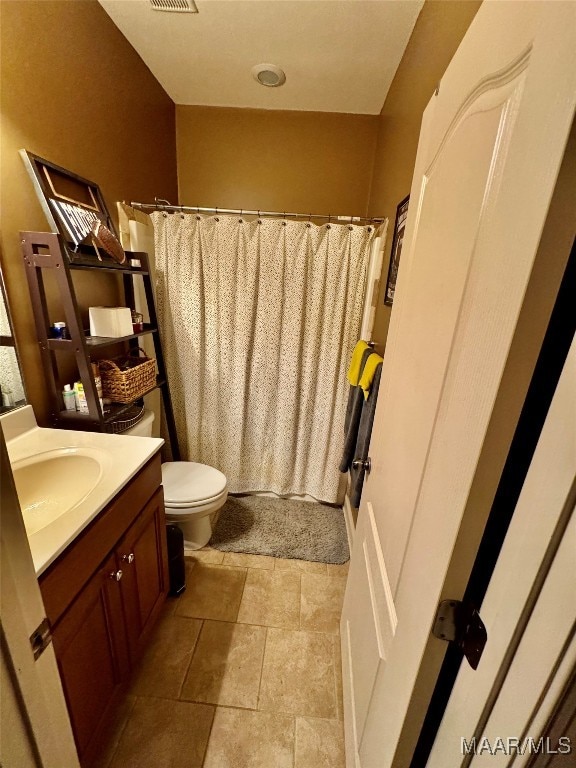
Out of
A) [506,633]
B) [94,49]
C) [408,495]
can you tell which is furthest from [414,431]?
[94,49]

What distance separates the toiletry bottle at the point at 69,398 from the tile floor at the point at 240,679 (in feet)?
3.45

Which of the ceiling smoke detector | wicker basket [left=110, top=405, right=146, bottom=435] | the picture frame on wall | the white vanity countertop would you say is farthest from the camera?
the ceiling smoke detector

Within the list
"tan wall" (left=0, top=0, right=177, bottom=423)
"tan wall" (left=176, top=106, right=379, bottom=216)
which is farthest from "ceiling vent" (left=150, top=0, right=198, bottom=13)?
"tan wall" (left=176, top=106, right=379, bottom=216)

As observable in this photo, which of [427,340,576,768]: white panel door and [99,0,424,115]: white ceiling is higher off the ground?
[99,0,424,115]: white ceiling

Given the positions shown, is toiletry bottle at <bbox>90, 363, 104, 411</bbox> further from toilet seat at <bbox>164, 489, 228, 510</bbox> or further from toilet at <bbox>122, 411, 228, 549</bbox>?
toilet seat at <bbox>164, 489, 228, 510</bbox>

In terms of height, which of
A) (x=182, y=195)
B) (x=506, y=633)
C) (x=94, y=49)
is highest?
(x=94, y=49)

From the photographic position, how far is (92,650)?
0.85m

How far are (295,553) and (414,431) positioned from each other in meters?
1.48

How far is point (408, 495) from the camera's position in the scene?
24.9 inches

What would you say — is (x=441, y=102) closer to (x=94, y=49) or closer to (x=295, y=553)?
(x=94, y=49)

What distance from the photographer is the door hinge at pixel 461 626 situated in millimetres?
431

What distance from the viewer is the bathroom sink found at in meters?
0.95

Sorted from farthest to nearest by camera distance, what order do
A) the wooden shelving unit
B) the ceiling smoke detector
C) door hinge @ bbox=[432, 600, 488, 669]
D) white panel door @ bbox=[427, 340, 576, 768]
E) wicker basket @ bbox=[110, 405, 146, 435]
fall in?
the ceiling smoke detector < wicker basket @ bbox=[110, 405, 146, 435] < the wooden shelving unit < door hinge @ bbox=[432, 600, 488, 669] < white panel door @ bbox=[427, 340, 576, 768]

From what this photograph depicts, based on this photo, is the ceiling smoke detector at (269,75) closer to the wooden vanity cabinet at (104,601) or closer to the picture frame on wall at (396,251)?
the picture frame on wall at (396,251)
